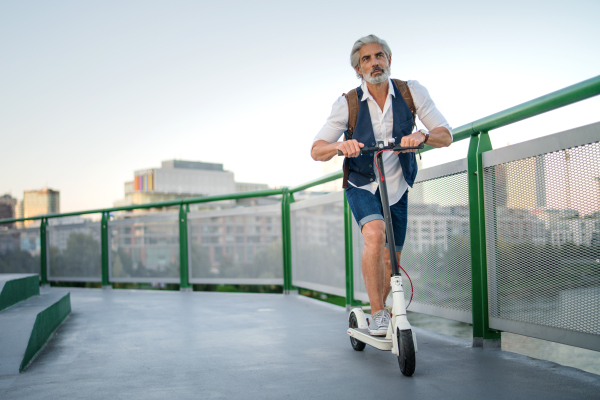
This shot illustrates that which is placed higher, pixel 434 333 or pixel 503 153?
pixel 503 153

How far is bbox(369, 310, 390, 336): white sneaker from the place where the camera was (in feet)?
7.63

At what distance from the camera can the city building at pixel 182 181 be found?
111312mm

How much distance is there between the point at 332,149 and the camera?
7.97 feet

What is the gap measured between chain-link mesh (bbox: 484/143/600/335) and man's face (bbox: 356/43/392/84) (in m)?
0.73

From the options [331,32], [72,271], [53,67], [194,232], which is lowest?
[72,271]

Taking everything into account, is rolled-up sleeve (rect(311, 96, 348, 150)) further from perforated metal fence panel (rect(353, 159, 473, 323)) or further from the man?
perforated metal fence panel (rect(353, 159, 473, 323))

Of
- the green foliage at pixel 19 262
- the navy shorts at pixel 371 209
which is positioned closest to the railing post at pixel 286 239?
the navy shorts at pixel 371 209

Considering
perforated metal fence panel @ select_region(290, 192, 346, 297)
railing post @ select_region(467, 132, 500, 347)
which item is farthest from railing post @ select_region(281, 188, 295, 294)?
railing post @ select_region(467, 132, 500, 347)

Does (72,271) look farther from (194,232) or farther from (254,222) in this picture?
(254,222)

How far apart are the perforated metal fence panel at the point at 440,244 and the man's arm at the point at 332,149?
31.6 inches

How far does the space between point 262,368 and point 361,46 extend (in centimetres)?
164

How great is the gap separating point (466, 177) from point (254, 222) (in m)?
3.84

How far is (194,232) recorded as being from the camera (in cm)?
687

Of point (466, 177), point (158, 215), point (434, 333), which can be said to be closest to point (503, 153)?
point (466, 177)
